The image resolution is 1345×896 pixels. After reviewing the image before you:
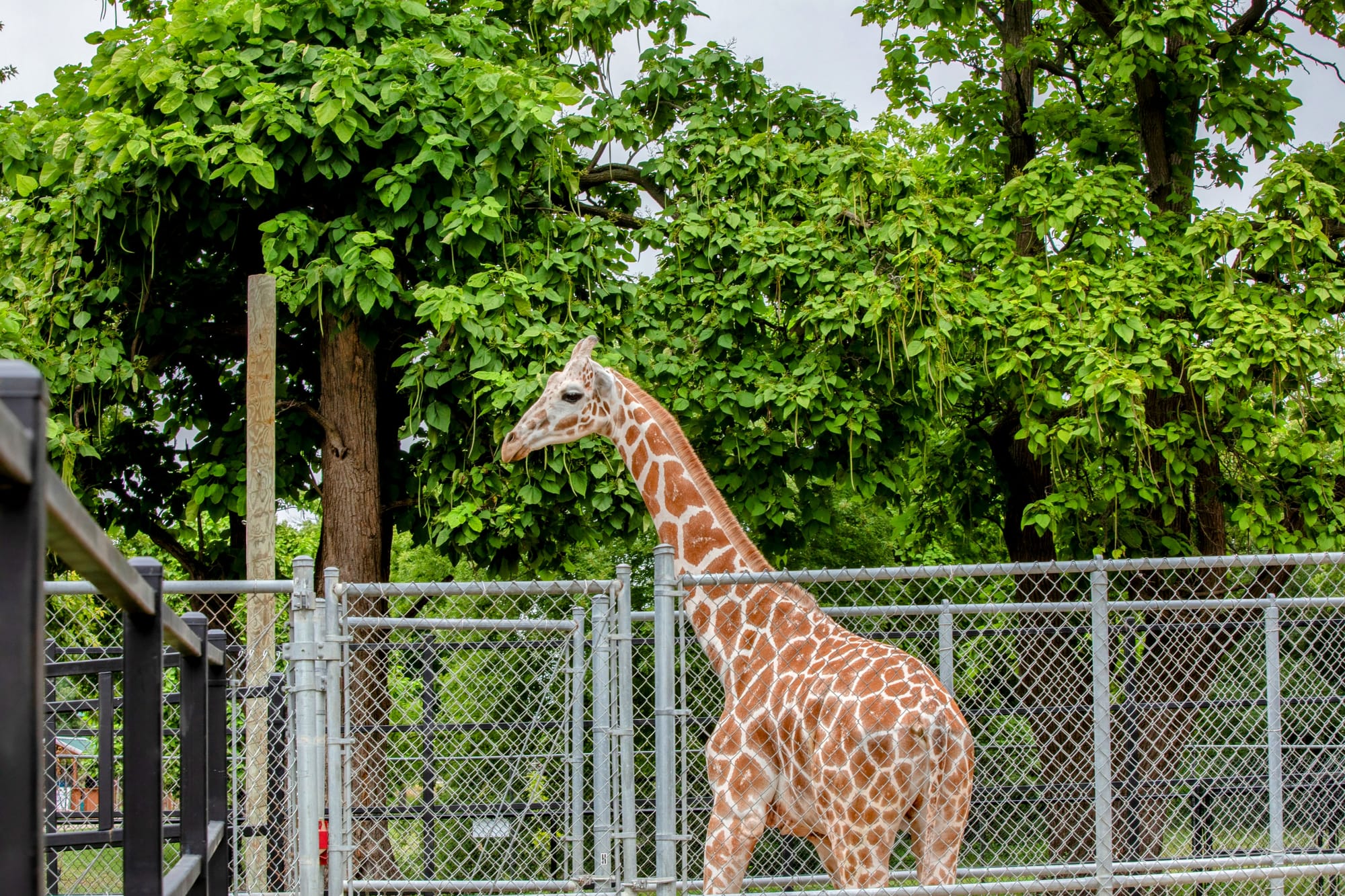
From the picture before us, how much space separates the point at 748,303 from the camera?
397 inches

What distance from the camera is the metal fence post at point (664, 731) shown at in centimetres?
477

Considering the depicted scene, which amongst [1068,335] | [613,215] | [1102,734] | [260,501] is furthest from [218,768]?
[613,215]

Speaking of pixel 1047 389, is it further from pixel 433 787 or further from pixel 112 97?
pixel 112 97

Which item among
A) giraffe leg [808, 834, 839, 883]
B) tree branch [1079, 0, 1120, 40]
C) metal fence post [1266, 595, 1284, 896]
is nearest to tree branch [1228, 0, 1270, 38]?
tree branch [1079, 0, 1120, 40]

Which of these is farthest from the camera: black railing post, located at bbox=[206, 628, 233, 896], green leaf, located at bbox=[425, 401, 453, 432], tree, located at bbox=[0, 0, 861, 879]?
green leaf, located at bbox=[425, 401, 453, 432]

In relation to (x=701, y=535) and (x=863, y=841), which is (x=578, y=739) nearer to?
(x=701, y=535)

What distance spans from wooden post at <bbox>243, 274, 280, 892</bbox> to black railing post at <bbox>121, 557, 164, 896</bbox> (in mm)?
5202

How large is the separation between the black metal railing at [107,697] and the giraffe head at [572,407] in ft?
12.1

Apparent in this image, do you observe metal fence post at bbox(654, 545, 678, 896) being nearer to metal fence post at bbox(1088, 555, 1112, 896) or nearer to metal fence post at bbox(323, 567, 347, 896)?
metal fence post at bbox(323, 567, 347, 896)

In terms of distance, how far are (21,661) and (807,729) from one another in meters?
4.87

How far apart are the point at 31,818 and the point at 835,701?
4.71 metres

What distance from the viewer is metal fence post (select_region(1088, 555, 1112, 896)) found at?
5219 millimetres

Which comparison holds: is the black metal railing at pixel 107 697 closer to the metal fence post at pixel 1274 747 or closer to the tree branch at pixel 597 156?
the metal fence post at pixel 1274 747

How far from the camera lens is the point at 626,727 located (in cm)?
498
